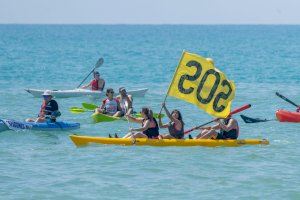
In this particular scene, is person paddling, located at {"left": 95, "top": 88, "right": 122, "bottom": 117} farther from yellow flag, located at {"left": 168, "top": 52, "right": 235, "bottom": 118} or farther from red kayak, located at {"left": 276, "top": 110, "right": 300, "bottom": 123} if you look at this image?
yellow flag, located at {"left": 168, "top": 52, "right": 235, "bottom": 118}

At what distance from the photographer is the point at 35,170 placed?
23.2m

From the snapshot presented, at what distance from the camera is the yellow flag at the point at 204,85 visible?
25547 millimetres

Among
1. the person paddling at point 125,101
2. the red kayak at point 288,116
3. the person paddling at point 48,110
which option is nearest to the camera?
the person paddling at point 48,110

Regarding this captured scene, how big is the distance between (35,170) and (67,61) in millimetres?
59198

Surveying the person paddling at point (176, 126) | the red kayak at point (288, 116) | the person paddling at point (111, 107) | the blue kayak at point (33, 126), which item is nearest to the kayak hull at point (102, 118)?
the person paddling at point (111, 107)

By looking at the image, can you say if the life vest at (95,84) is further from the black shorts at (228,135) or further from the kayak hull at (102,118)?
the black shorts at (228,135)

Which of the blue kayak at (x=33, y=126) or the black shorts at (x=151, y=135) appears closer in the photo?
the black shorts at (x=151, y=135)

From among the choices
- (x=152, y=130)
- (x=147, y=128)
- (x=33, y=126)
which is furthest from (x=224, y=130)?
(x=33, y=126)

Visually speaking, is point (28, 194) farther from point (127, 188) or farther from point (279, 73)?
point (279, 73)

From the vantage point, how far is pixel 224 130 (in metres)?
26.0

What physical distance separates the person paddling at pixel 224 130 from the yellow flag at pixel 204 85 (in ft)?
1.08

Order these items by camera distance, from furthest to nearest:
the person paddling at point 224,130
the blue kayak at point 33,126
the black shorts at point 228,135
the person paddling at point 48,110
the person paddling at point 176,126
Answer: the person paddling at point 48,110
the blue kayak at point 33,126
the black shorts at point 228,135
the person paddling at point 224,130
the person paddling at point 176,126

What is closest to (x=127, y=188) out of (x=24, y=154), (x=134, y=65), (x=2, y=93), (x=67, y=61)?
(x=24, y=154)

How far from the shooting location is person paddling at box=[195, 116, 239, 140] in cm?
2595
